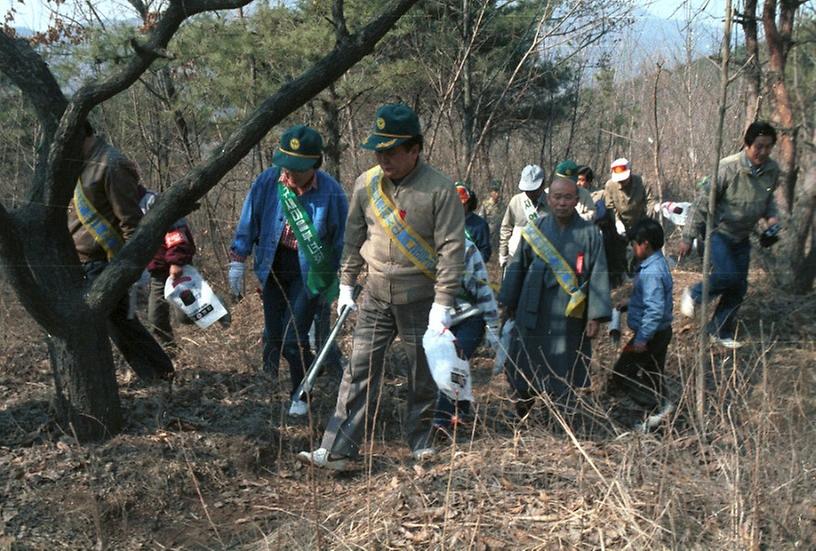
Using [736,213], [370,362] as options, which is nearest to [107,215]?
[370,362]

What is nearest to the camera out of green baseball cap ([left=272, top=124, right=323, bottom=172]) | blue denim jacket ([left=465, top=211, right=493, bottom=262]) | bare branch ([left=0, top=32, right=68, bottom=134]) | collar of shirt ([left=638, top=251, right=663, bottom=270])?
bare branch ([left=0, top=32, right=68, bottom=134])

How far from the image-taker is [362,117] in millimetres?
14430

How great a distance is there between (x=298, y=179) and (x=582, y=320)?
1.89m

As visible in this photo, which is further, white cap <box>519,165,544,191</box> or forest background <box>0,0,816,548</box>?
white cap <box>519,165,544,191</box>

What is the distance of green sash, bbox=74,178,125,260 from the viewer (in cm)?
467

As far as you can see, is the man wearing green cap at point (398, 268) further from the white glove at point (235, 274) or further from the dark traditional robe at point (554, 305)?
the white glove at point (235, 274)

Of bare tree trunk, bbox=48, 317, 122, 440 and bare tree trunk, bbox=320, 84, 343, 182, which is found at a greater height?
bare tree trunk, bbox=320, 84, 343, 182

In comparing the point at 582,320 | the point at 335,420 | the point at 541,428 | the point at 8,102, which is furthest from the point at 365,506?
the point at 8,102

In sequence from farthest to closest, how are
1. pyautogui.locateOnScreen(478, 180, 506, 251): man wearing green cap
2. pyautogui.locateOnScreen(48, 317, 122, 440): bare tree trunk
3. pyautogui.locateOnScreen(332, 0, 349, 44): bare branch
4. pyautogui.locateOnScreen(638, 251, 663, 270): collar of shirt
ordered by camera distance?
pyautogui.locateOnScreen(478, 180, 506, 251): man wearing green cap
pyautogui.locateOnScreen(638, 251, 663, 270): collar of shirt
pyautogui.locateOnScreen(332, 0, 349, 44): bare branch
pyautogui.locateOnScreen(48, 317, 122, 440): bare tree trunk

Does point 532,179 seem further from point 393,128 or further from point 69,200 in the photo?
point 69,200

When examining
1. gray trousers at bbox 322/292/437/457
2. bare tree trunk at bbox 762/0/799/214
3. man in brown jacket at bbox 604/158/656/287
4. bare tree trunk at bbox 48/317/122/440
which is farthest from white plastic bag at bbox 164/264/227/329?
bare tree trunk at bbox 762/0/799/214

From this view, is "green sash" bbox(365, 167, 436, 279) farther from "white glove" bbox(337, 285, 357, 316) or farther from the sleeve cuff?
"white glove" bbox(337, 285, 357, 316)

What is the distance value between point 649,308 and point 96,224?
3.38m

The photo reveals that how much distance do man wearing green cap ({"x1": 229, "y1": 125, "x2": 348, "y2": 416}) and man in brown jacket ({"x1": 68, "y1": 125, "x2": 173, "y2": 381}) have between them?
673 mm
